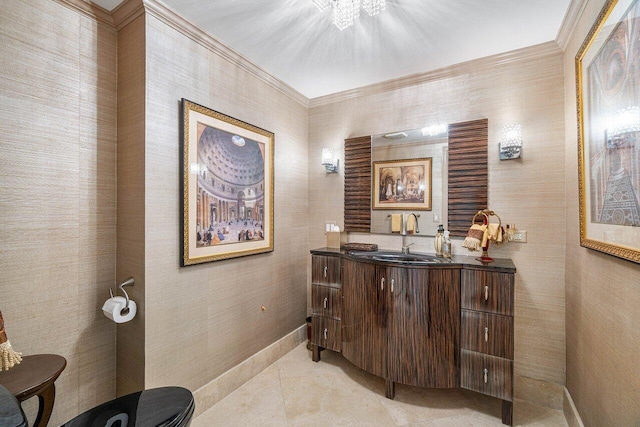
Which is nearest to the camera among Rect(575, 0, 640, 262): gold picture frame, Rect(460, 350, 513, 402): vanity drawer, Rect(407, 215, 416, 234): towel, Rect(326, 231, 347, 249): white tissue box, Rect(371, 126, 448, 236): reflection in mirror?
Rect(575, 0, 640, 262): gold picture frame

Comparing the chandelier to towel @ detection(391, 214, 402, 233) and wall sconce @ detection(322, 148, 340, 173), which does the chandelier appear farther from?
towel @ detection(391, 214, 402, 233)

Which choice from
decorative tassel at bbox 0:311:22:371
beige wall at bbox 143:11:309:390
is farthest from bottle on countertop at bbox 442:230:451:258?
decorative tassel at bbox 0:311:22:371

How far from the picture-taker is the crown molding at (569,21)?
5.51 feet

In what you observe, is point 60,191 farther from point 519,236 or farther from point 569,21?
point 569,21

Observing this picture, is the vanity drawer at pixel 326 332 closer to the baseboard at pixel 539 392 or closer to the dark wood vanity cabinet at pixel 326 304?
the dark wood vanity cabinet at pixel 326 304

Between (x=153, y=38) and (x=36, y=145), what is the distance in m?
0.90

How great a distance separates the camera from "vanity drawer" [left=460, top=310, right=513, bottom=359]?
185cm

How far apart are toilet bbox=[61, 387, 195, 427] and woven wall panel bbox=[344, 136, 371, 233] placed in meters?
2.06

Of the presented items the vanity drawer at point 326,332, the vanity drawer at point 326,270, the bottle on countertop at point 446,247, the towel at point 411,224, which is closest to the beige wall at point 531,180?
the bottle on countertop at point 446,247

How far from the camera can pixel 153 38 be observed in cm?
175

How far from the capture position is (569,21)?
1820mm

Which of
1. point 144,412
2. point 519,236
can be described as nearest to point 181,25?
point 144,412

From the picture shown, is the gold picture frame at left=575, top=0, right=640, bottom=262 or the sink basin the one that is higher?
the gold picture frame at left=575, top=0, right=640, bottom=262

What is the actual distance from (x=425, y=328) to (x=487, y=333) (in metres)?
0.39
